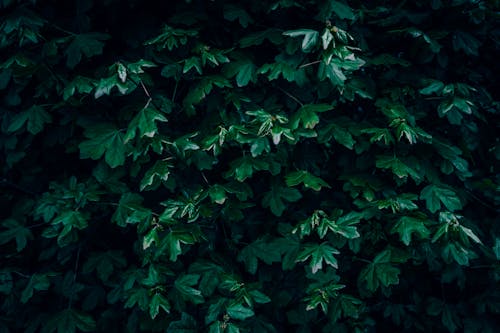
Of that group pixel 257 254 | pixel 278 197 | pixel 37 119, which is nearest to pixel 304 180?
pixel 278 197

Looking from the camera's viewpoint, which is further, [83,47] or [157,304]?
[83,47]

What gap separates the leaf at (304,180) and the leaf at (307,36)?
552 mm

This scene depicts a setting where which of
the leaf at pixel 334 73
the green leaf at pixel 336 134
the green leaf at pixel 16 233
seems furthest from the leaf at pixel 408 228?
the green leaf at pixel 16 233

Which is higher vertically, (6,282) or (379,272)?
(379,272)

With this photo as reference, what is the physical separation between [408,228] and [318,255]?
Result: 0.42m

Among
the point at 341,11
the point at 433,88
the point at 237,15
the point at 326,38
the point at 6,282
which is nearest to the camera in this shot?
the point at 326,38

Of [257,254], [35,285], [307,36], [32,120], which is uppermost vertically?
[307,36]

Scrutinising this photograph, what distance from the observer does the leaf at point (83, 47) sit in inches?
89.7

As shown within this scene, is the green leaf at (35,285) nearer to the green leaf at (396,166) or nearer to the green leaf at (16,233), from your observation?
the green leaf at (16,233)

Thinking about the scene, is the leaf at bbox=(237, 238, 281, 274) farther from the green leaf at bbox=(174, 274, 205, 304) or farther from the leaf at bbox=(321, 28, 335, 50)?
the leaf at bbox=(321, 28, 335, 50)

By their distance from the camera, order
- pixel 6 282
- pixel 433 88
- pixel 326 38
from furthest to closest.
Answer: pixel 6 282, pixel 433 88, pixel 326 38

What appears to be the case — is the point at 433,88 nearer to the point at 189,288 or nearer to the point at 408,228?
the point at 408,228

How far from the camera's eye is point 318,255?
7.00ft

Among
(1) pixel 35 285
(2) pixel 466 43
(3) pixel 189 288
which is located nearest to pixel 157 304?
(3) pixel 189 288
